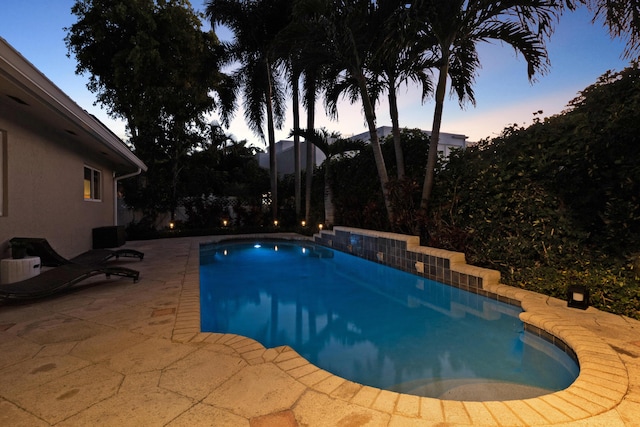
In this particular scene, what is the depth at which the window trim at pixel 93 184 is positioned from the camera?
372 inches

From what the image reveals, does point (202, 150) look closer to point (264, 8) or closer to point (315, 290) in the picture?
point (264, 8)

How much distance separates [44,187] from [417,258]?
318 inches

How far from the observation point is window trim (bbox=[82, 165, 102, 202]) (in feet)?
31.0

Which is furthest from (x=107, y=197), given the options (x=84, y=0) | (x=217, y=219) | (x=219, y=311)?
(x=84, y=0)

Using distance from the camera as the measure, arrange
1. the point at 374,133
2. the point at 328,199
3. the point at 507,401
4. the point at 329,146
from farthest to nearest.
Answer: the point at 328,199 < the point at 329,146 < the point at 374,133 < the point at 507,401

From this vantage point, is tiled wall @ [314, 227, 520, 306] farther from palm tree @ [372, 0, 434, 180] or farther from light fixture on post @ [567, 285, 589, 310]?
palm tree @ [372, 0, 434, 180]

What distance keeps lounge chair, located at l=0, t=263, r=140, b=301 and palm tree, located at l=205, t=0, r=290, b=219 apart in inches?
414

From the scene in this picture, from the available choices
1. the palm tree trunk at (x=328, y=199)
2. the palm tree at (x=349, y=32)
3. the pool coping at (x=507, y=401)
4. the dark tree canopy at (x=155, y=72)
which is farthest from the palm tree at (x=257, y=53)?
the pool coping at (x=507, y=401)

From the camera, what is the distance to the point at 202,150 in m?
16.7

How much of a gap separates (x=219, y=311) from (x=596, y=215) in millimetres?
5708

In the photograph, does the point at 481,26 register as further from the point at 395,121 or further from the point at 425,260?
the point at 425,260

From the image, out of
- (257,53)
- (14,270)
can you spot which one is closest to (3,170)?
(14,270)

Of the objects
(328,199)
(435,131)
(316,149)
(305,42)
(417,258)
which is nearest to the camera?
(417,258)

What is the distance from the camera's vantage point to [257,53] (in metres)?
15.2
